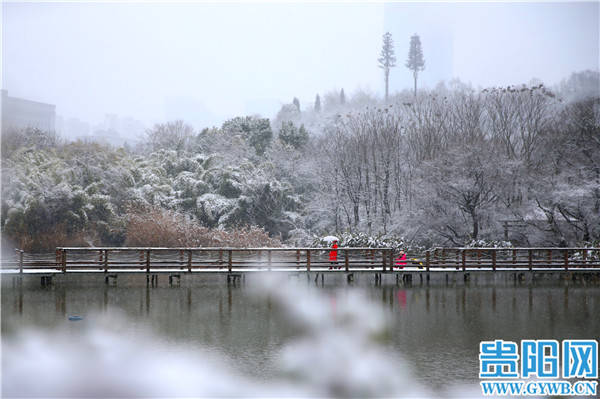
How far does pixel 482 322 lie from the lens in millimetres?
16234

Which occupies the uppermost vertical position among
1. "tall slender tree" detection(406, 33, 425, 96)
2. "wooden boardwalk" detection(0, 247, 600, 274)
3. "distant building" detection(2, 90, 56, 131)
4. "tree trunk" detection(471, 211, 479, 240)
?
"tall slender tree" detection(406, 33, 425, 96)

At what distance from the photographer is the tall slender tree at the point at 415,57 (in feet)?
239

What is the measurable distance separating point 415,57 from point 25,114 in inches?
1858

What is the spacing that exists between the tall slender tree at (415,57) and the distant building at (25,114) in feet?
137

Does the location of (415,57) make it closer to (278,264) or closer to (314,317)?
(278,264)

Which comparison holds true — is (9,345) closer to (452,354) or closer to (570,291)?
A: (452,354)

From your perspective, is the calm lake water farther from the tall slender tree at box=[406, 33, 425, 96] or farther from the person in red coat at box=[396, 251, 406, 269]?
the tall slender tree at box=[406, 33, 425, 96]

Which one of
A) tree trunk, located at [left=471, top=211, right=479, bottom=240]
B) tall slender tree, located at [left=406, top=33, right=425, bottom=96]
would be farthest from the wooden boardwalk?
tall slender tree, located at [left=406, top=33, right=425, bottom=96]

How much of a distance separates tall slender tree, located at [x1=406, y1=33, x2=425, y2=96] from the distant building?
137ft

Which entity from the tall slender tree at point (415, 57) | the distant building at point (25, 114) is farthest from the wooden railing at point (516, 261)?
the tall slender tree at point (415, 57)

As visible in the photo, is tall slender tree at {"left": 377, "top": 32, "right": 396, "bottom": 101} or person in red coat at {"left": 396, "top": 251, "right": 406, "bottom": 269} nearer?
person in red coat at {"left": 396, "top": 251, "right": 406, "bottom": 269}

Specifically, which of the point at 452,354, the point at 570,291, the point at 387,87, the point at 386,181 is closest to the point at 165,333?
the point at 452,354

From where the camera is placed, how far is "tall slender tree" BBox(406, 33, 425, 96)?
72.8 meters

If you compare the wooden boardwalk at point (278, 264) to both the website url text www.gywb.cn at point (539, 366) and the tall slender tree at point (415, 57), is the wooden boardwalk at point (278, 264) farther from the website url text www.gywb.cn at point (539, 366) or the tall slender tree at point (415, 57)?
the tall slender tree at point (415, 57)
